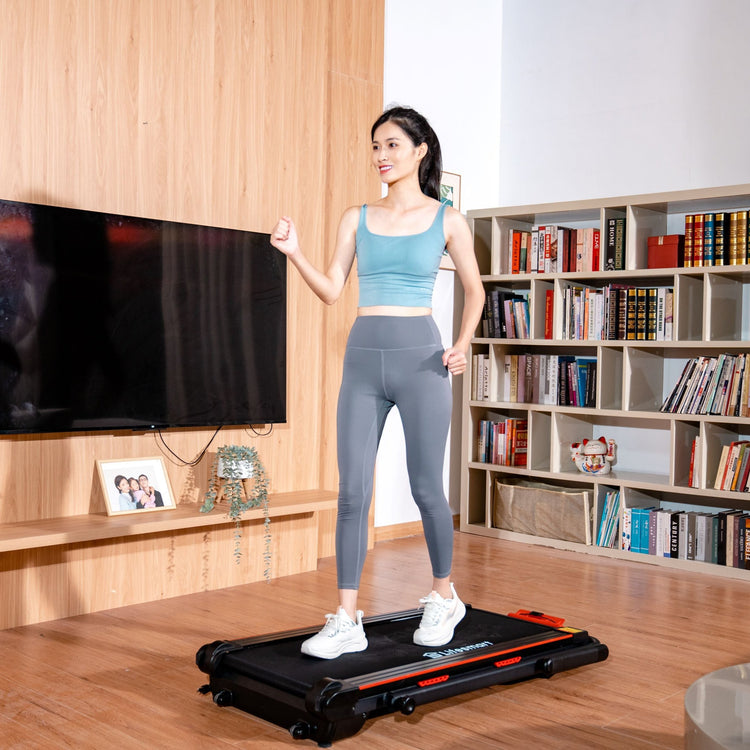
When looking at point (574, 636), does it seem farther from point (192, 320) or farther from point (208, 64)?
Result: point (208, 64)

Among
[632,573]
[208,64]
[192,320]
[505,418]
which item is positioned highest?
[208,64]

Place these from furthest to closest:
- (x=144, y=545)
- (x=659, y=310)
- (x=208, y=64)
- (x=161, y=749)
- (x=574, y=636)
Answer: (x=659, y=310), (x=208, y=64), (x=144, y=545), (x=574, y=636), (x=161, y=749)

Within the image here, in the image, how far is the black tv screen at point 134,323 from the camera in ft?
10.6

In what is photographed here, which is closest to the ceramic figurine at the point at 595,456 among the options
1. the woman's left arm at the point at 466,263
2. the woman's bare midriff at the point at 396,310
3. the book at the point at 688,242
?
the book at the point at 688,242

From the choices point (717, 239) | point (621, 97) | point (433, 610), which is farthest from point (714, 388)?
point (433, 610)

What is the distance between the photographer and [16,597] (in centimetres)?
325

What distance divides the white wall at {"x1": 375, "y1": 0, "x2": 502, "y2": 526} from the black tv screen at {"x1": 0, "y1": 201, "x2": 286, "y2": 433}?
3.86 ft

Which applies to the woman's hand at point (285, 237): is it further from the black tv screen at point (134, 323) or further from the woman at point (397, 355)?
the black tv screen at point (134, 323)

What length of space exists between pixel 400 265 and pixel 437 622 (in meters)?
1.01

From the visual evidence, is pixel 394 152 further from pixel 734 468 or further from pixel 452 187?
pixel 452 187

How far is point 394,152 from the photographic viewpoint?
2.65m

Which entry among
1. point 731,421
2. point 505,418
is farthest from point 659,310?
point 505,418

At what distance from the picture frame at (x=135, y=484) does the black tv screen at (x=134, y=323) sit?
15cm

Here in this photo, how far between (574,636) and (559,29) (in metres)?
3.74
